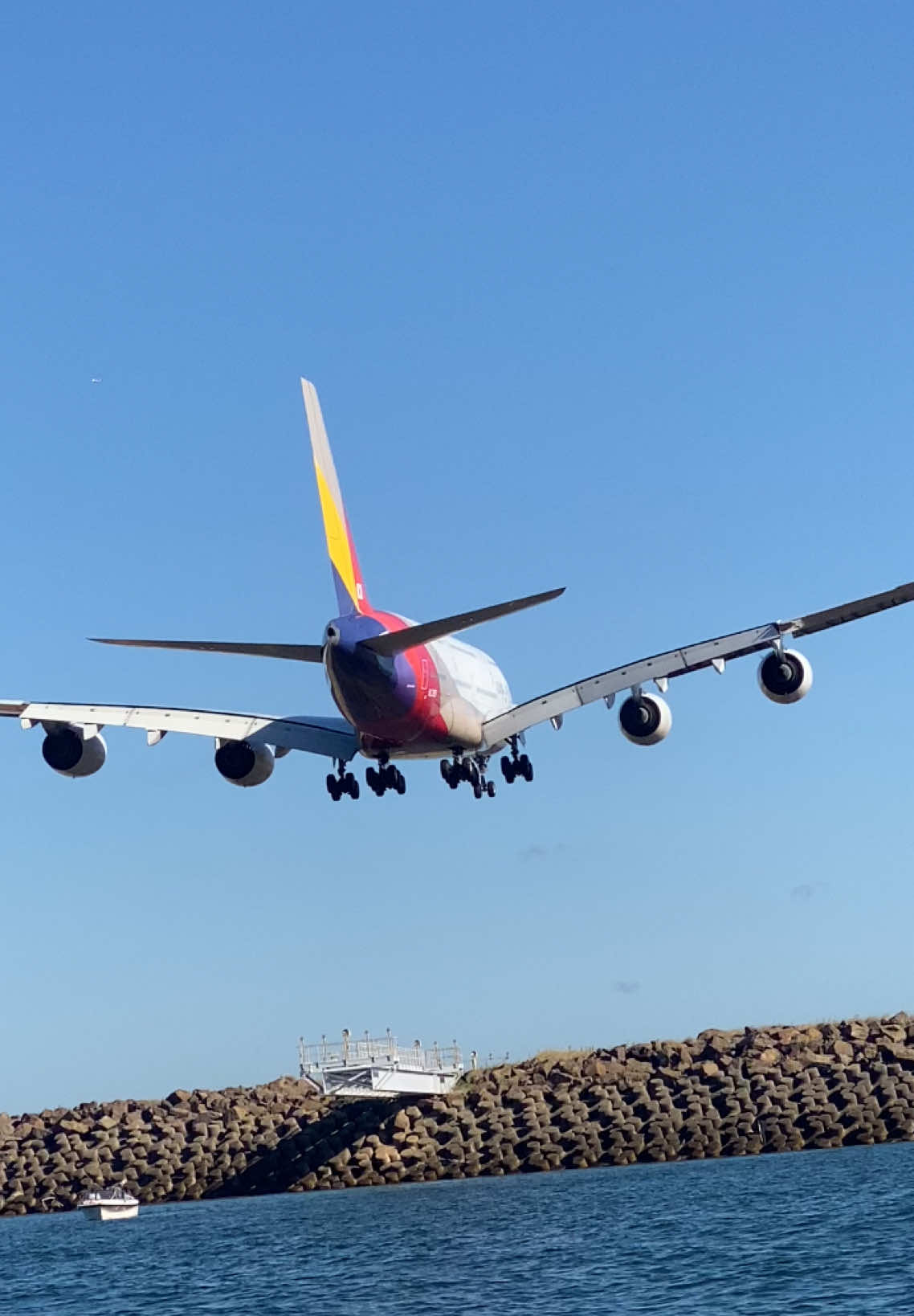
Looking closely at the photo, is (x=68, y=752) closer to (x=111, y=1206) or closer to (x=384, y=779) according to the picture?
(x=384, y=779)

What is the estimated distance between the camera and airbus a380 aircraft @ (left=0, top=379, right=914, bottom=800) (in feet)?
164

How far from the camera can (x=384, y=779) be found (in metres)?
57.1

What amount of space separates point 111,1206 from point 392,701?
56.0m

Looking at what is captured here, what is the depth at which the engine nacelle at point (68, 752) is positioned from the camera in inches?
2032

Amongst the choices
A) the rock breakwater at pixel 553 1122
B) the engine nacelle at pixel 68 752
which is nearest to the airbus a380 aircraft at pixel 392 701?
the engine nacelle at pixel 68 752

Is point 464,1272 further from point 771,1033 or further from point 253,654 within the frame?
point 771,1033

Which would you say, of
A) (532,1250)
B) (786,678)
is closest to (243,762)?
(786,678)

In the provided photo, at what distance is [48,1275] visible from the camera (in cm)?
7481

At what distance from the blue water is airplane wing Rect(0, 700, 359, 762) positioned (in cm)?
1687

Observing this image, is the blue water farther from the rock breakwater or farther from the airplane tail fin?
the airplane tail fin

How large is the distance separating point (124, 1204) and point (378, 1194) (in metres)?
14.3

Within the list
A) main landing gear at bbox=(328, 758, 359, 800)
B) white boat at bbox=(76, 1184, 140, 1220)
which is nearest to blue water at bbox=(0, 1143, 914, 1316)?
white boat at bbox=(76, 1184, 140, 1220)

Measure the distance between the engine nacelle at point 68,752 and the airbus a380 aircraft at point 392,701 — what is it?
3 cm

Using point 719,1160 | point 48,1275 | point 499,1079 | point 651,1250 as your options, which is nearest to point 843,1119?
point 719,1160
